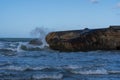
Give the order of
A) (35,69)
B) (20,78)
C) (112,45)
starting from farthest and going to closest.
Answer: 1. (112,45)
2. (35,69)
3. (20,78)

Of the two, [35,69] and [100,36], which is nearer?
[35,69]

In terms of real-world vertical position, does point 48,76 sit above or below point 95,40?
below

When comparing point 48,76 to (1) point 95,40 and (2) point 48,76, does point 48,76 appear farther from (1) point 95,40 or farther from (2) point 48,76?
(1) point 95,40

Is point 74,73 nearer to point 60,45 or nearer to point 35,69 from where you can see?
point 35,69

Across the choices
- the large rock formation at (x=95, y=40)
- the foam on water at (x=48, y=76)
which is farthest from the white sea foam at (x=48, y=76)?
the large rock formation at (x=95, y=40)

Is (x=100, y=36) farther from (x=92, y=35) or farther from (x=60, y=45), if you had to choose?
(x=60, y=45)

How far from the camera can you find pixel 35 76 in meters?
21.9

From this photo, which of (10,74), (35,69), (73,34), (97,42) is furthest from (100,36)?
(10,74)

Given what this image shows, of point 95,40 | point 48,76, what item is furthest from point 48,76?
point 95,40

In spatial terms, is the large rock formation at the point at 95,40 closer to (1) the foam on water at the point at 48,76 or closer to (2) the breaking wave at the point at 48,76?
(2) the breaking wave at the point at 48,76

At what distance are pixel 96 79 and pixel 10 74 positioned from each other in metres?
5.17

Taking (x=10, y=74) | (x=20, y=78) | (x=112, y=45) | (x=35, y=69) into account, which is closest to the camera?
(x=20, y=78)

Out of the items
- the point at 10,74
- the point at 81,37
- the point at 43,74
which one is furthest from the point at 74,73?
the point at 81,37

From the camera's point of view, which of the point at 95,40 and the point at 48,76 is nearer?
the point at 48,76
